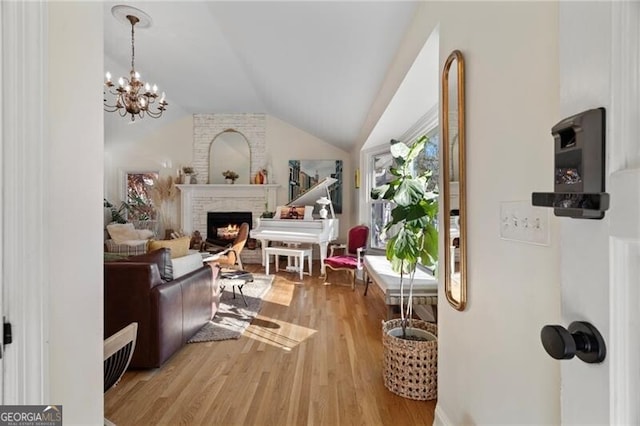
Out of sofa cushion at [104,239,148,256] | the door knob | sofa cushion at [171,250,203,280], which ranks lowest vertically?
sofa cushion at [104,239,148,256]

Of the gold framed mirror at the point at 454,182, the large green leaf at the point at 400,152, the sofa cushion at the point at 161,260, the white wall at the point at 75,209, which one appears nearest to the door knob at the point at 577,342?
the gold framed mirror at the point at 454,182

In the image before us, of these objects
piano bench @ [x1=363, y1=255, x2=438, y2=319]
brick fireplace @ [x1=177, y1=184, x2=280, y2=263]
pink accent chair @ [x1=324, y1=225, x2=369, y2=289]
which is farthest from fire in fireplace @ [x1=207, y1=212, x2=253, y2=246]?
piano bench @ [x1=363, y1=255, x2=438, y2=319]

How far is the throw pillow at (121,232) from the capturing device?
6.46 metres

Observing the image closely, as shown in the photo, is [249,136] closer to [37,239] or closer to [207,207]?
[207,207]

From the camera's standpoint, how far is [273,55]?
351 centimetres

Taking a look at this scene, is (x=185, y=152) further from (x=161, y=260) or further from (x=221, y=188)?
(x=161, y=260)

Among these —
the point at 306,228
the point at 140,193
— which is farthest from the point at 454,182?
the point at 140,193

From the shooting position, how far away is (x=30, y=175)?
0.83 m

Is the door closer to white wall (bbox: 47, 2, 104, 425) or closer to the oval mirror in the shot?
white wall (bbox: 47, 2, 104, 425)

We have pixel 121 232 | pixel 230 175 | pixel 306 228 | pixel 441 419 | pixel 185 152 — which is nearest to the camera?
pixel 441 419

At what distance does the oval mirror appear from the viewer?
7.16 meters

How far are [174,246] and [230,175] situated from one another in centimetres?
422

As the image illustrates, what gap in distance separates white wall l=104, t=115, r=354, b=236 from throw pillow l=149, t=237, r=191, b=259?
13.4 ft

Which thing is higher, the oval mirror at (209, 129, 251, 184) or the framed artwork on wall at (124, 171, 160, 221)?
the oval mirror at (209, 129, 251, 184)
